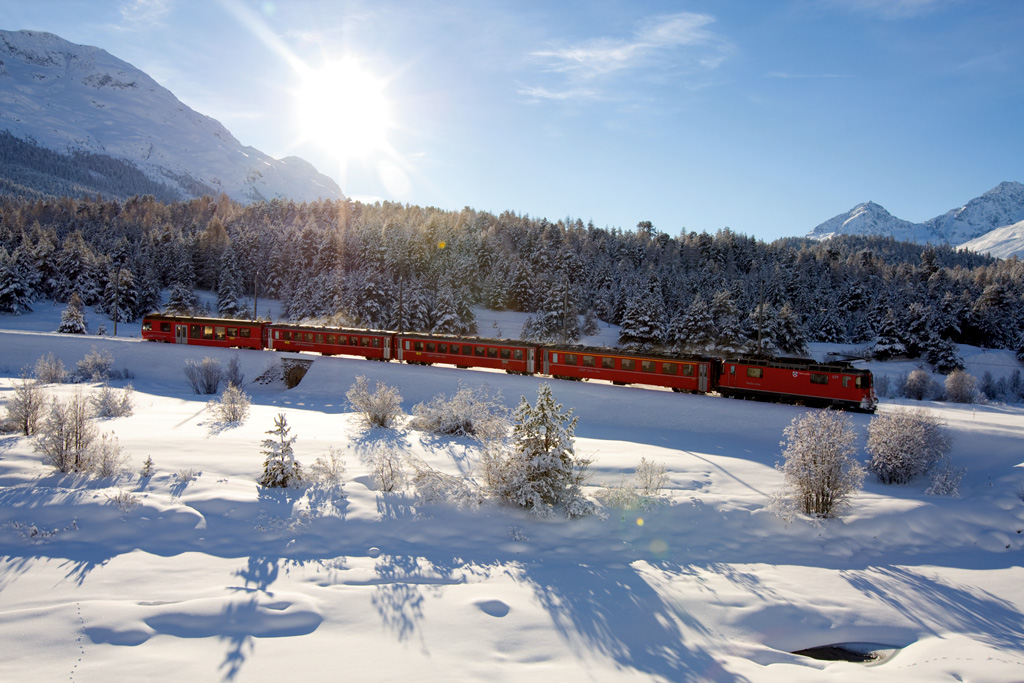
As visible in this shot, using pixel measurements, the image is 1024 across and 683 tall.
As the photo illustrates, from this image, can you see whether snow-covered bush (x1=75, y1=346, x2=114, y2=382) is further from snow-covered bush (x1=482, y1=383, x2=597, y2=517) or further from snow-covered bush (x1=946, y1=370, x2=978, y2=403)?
snow-covered bush (x1=946, y1=370, x2=978, y2=403)

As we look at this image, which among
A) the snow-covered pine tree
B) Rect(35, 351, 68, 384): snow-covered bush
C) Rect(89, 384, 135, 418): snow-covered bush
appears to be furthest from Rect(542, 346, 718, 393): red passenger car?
the snow-covered pine tree

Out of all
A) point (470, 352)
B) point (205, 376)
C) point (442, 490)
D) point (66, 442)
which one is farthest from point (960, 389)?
point (205, 376)

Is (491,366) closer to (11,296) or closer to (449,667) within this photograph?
(449,667)

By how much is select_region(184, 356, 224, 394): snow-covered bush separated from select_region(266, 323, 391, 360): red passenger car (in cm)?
473

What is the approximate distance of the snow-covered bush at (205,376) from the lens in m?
29.0

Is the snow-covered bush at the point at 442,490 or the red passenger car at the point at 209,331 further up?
the red passenger car at the point at 209,331

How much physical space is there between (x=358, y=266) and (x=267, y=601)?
6083 centimetres

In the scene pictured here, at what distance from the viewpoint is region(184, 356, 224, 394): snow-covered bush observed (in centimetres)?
2903

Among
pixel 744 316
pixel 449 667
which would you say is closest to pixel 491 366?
pixel 449 667

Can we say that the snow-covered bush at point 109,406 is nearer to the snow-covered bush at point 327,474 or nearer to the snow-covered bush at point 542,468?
the snow-covered bush at point 327,474

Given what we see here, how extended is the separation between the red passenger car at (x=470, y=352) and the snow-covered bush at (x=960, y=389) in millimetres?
23611

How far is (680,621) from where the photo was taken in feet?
28.7

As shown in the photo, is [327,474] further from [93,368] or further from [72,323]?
[72,323]

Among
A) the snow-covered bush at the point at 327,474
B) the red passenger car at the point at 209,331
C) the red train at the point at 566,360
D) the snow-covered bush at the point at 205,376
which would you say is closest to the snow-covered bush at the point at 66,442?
the snow-covered bush at the point at 327,474
